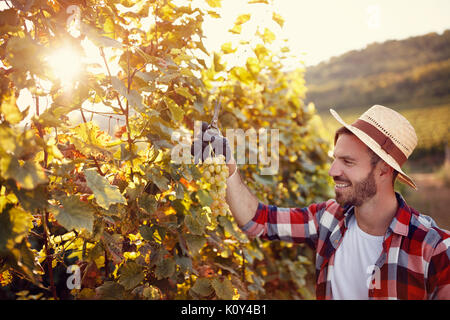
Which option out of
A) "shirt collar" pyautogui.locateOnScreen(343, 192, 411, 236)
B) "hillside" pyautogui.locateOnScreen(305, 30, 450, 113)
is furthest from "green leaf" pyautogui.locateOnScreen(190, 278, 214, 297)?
"hillside" pyautogui.locateOnScreen(305, 30, 450, 113)

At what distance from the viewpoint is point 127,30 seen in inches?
57.2

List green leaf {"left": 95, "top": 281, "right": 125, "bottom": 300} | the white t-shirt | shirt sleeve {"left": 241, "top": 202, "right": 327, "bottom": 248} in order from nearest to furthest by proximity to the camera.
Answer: green leaf {"left": 95, "top": 281, "right": 125, "bottom": 300} < the white t-shirt < shirt sleeve {"left": 241, "top": 202, "right": 327, "bottom": 248}

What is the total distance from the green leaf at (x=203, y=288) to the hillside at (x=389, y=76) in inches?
1754

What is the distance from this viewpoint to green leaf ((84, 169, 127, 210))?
977mm

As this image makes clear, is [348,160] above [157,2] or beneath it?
beneath

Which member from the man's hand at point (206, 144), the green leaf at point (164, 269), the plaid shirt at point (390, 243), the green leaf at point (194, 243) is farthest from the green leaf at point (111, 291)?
the plaid shirt at point (390, 243)

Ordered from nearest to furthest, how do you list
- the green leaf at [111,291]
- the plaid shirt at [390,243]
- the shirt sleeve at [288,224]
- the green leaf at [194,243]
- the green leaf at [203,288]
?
the green leaf at [111,291] < the green leaf at [194,243] < the green leaf at [203,288] < the plaid shirt at [390,243] < the shirt sleeve at [288,224]

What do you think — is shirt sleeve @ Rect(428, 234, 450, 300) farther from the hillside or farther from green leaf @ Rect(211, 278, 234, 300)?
the hillside

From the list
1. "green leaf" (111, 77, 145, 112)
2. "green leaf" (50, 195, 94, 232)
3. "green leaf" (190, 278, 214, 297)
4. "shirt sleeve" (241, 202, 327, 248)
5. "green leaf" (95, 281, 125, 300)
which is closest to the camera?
"green leaf" (50, 195, 94, 232)

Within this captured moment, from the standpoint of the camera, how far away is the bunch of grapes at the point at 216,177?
1463 millimetres

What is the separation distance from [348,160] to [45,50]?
1.70 m

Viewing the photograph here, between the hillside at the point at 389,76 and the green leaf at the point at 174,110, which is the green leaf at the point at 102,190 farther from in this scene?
the hillside at the point at 389,76

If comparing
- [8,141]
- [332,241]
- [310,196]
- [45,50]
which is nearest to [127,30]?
[45,50]
